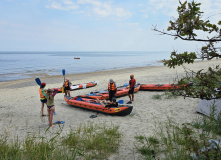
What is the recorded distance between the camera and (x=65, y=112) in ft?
32.8

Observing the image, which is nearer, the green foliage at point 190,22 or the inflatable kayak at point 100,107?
the green foliage at point 190,22

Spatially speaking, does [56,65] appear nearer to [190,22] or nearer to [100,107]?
[100,107]

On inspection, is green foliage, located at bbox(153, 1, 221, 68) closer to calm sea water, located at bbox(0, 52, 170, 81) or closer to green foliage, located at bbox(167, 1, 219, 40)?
green foliage, located at bbox(167, 1, 219, 40)

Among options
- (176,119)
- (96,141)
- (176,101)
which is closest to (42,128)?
(96,141)

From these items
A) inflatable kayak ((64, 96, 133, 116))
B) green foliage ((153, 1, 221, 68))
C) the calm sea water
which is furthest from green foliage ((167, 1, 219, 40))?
the calm sea water

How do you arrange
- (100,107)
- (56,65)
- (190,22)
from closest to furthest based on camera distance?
(190,22) < (100,107) < (56,65)

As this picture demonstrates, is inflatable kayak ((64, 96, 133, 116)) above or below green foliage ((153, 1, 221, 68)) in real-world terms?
below

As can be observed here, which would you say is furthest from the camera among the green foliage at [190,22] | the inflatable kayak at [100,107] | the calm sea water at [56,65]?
the calm sea water at [56,65]

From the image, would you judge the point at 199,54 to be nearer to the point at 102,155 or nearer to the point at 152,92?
the point at 102,155

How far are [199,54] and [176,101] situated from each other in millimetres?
7817

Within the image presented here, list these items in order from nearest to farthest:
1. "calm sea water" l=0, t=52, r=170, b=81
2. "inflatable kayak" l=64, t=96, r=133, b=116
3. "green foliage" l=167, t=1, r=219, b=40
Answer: "green foliage" l=167, t=1, r=219, b=40
"inflatable kayak" l=64, t=96, r=133, b=116
"calm sea water" l=0, t=52, r=170, b=81

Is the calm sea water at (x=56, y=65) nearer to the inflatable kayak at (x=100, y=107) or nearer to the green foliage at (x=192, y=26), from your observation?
the inflatable kayak at (x=100, y=107)

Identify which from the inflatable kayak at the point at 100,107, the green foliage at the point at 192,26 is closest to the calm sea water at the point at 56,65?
the inflatable kayak at the point at 100,107

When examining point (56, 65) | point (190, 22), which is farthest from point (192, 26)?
point (56, 65)
